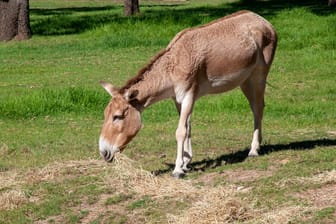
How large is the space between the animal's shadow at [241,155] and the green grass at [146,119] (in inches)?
0.6

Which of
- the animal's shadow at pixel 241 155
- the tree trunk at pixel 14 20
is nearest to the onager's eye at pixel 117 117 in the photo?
the animal's shadow at pixel 241 155

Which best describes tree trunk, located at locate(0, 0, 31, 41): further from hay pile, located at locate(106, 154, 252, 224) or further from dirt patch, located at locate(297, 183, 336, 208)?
dirt patch, located at locate(297, 183, 336, 208)

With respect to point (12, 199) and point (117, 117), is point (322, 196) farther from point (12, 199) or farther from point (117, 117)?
point (12, 199)

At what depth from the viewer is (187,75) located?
9.66 meters

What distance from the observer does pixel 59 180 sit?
9.90m

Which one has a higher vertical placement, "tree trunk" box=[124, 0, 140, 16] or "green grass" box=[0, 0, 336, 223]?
"green grass" box=[0, 0, 336, 223]

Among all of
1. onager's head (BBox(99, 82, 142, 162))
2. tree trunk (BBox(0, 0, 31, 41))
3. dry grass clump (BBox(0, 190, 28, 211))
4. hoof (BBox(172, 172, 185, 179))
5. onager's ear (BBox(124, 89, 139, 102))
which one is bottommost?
tree trunk (BBox(0, 0, 31, 41))

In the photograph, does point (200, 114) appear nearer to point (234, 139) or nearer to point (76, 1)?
point (234, 139)

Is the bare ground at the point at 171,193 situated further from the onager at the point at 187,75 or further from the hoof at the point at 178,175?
the onager at the point at 187,75

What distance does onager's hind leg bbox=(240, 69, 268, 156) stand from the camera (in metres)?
10.6

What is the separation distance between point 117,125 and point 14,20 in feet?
52.7

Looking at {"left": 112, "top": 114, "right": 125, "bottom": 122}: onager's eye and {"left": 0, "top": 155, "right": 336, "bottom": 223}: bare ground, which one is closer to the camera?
{"left": 0, "top": 155, "right": 336, "bottom": 223}: bare ground

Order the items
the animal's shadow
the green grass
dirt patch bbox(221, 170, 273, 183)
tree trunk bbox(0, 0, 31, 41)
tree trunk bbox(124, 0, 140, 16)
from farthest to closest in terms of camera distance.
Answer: tree trunk bbox(124, 0, 140, 16)
tree trunk bbox(0, 0, 31, 41)
the animal's shadow
dirt patch bbox(221, 170, 273, 183)
the green grass

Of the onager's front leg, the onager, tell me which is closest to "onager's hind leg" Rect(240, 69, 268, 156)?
the onager
